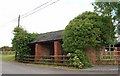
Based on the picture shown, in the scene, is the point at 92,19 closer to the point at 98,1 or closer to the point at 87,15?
the point at 87,15

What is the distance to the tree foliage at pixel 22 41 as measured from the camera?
35.7 metres

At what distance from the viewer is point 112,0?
20.7 meters

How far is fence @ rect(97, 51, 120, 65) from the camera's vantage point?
26.4m

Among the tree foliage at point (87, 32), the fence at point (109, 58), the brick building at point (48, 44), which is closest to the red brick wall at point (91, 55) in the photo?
the fence at point (109, 58)

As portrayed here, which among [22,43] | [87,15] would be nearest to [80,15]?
[87,15]

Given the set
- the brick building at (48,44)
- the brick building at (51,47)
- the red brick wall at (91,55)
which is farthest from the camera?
the brick building at (48,44)

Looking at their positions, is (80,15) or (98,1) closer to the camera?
(98,1)

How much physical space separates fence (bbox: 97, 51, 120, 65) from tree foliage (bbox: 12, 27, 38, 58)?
12406mm

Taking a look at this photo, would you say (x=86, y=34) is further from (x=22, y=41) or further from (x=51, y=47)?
(x=22, y=41)

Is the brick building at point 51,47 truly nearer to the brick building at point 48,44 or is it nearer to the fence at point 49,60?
the brick building at point 48,44

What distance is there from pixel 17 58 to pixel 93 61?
13.9 m

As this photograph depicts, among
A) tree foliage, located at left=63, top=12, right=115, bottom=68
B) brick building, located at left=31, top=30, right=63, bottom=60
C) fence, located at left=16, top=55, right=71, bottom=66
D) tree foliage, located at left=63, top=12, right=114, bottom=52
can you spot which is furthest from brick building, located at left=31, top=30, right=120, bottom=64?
tree foliage, located at left=63, top=12, right=114, bottom=52

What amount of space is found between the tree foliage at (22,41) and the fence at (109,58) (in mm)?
12406

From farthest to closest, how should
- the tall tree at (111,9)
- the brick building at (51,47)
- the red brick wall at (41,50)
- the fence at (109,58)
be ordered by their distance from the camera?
the red brick wall at (41,50) → the fence at (109,58) → the brick building at (51,47) → the tall tree at (111,9)
